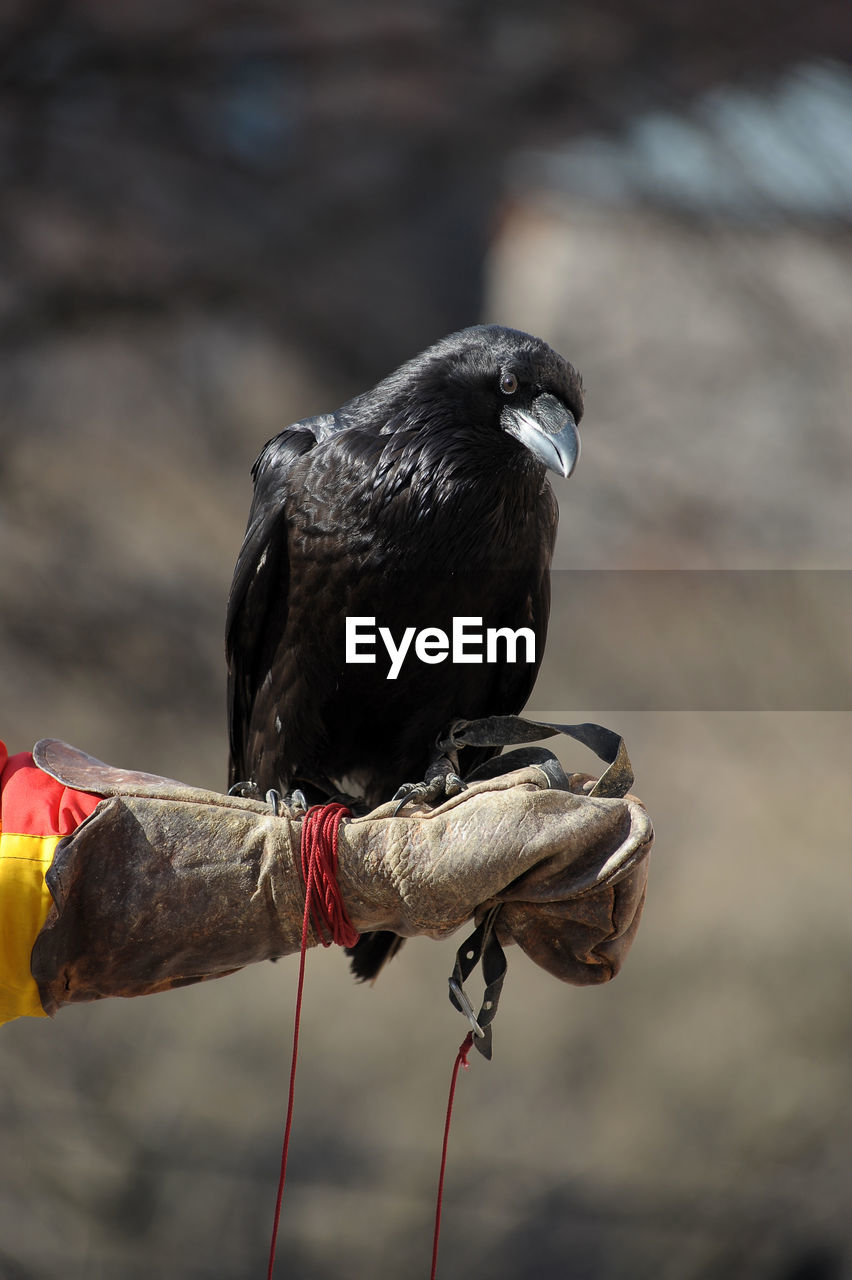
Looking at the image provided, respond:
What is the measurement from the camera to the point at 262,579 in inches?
69.6

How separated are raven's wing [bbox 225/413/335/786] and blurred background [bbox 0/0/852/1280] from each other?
4.20ft

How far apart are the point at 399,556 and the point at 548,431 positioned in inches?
11.3

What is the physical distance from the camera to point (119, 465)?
126 inches

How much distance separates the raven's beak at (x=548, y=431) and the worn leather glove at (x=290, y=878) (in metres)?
0.48

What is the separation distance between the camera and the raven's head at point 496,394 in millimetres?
1591

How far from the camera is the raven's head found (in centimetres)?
159

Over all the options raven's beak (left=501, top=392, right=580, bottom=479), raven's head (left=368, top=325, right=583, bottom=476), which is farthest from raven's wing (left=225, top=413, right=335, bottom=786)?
raven's beak (left=501, top=392, right=580, bottom=479)

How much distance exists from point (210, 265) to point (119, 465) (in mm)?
657

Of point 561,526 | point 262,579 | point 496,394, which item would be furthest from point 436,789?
point 561,526

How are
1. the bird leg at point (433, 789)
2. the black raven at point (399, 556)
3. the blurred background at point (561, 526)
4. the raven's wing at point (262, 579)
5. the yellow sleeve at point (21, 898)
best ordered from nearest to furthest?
the yellow sleeve at point (21, 898) → the bird leg at point (433, 789) → the black raven at point (399, 556) → the raven's wing at point (262, 579) → the blurred background at point (561, 526)

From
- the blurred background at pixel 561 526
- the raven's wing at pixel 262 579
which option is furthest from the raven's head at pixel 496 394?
the blurred background at pixel 561 526

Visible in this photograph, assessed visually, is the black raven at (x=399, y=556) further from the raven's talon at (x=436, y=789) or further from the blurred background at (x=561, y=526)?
the blurred background at (x=561, y=526)

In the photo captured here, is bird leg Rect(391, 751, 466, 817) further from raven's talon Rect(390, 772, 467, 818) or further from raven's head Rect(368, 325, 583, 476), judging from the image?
raven's head Rect(368, 325, 583, 476)

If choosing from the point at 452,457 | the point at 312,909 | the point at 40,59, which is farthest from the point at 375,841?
the point at 40,59
